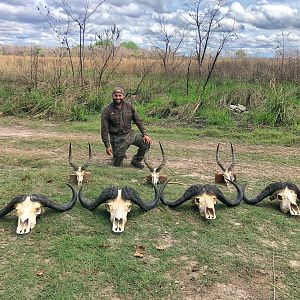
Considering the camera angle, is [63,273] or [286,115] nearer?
[63,273]

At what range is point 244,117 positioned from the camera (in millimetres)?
11266

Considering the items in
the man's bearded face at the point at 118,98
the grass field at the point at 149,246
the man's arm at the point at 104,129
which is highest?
the man's bearded face at the point at 118,98

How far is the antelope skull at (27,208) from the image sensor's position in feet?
15.1

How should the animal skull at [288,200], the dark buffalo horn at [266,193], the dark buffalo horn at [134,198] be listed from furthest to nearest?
the dark buffalo horn at [266,193], the animal skull at [288,200], the dark buffalo horn at [134,198]

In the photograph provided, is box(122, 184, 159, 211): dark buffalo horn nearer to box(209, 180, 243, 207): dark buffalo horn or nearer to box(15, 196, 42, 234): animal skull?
box(209, 180, 243, 207): dark buffalo horn

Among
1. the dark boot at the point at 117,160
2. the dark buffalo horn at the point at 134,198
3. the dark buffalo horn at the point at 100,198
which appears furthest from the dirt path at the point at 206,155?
the dark buffalo horn at the point at 100,198

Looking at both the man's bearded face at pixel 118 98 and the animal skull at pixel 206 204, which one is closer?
the animal skull at pixel 206 204

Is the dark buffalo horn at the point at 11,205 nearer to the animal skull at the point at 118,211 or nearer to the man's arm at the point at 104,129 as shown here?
the animal skull at the point at 118,211

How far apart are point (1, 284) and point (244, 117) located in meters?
8.69

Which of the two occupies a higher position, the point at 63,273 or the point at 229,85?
the point at 229,85

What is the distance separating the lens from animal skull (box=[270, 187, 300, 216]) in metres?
5.20

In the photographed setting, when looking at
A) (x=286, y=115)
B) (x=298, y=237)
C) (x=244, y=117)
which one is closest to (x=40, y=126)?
(x=244, y=117)

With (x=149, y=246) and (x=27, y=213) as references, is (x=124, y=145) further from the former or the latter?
(x=149, y=246)

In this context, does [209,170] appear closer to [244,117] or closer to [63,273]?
[63,273]
